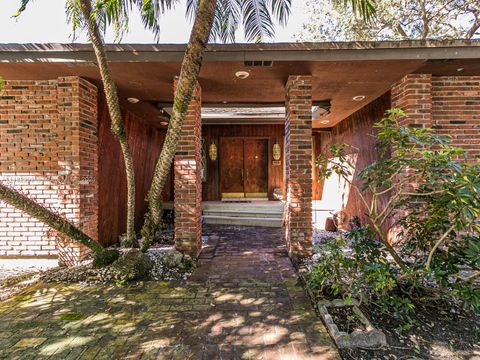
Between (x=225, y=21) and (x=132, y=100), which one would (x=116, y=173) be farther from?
(x=225, y=21)

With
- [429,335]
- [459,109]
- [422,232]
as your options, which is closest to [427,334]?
[429,335]

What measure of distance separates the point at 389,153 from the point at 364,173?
2292 mm

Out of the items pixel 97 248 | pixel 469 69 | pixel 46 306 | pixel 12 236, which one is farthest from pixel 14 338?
pixel 469 69

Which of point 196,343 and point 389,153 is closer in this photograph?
point 196,343

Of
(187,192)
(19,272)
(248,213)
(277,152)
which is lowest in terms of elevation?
(19,272)

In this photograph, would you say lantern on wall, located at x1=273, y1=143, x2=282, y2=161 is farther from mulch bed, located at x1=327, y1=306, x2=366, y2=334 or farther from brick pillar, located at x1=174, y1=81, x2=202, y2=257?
mulch bed, located at x1=327, y1=306, x2=366, y2=334

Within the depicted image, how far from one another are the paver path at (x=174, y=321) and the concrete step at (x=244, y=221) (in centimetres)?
287

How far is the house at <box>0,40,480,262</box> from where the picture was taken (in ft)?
11.0

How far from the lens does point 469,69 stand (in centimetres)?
379

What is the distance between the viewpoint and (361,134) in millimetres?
5613

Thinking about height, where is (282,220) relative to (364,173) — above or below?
below

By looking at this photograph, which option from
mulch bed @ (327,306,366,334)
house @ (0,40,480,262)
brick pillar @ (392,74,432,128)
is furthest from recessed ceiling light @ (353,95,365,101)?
mulch bed @ (327,306,366,334)

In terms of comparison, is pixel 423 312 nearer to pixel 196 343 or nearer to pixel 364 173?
pixel 364 173

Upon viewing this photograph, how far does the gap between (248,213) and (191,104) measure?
372cm
